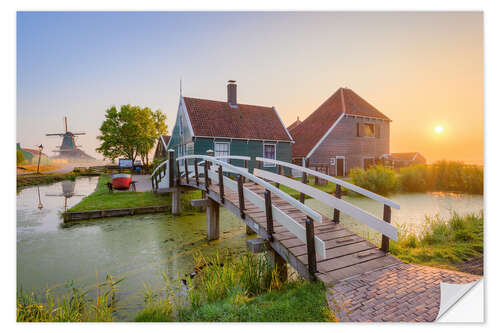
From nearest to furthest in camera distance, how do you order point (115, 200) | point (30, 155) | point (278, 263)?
point (278, 263), point (30, 155), point (115, 200)

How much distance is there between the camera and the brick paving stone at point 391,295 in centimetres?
182

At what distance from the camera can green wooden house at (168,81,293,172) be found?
32.2ft

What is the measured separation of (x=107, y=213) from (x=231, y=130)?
5574mm

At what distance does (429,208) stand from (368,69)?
421cm

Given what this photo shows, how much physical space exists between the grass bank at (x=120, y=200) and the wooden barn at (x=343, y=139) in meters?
5.45

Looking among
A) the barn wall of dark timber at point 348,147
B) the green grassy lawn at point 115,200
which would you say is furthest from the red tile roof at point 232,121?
the green grassy lawn at point 115,200

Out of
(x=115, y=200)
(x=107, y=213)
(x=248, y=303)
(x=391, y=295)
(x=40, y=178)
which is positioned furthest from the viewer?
(x=115, y=200)

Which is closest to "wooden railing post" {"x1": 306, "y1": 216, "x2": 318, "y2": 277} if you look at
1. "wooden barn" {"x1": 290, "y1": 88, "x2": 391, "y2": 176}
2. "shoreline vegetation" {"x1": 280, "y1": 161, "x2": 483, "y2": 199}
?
"shoreline vegetation" {"x1": 280, "y1": 161, "x2": 483, "y2": 199}

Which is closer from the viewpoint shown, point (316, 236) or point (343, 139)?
point (316, 236)

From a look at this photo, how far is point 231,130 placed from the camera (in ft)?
33.5

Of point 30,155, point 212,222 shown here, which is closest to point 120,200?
point 212,222

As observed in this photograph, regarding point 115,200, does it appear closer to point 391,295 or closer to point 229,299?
point 229,299

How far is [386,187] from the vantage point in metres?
8.52
